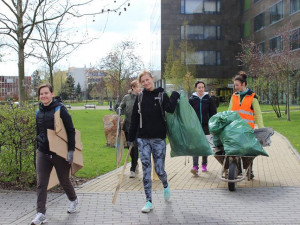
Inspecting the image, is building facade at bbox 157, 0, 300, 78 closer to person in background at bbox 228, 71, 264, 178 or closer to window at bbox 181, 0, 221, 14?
window at bbox 181, 0, 221, 14

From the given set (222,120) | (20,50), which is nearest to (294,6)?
(20,50)

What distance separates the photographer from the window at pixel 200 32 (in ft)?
184

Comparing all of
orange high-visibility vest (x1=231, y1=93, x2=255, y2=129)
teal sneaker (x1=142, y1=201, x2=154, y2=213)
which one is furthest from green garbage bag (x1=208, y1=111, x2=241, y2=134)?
teal sneaker (x1=142, y1=201, x2=154, y2=213)

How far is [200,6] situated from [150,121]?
2101 inches

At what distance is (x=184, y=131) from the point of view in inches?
237

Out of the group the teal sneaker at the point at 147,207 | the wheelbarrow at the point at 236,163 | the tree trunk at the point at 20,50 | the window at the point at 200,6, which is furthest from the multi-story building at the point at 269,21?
the teal sneaker at the point at 147,207

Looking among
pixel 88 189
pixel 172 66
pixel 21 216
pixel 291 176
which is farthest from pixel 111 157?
pixel 172 66

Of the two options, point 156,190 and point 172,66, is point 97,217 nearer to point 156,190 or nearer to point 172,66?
point 156,190

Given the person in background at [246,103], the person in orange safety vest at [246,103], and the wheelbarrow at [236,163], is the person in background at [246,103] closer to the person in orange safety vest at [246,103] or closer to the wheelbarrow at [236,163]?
the person in orange safety vest at [246,103]

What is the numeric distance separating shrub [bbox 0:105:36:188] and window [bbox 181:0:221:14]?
5133 centimetres

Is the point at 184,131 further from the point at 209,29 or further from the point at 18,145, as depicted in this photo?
the point at 209,29

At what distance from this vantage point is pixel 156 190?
6.79 meters

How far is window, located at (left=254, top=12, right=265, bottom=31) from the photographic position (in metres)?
50.4

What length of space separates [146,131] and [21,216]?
1.99 metres
